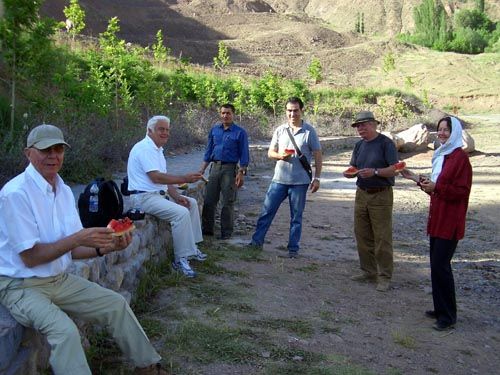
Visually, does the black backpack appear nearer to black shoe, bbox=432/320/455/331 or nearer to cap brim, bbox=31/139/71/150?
cap brim, bbox=31/139/71/150

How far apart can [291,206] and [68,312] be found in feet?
13.5

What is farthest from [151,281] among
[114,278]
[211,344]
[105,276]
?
[211,344]

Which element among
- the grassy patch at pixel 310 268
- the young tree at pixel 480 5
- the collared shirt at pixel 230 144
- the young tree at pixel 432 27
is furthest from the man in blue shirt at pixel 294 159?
the young tree at pixel 480 5

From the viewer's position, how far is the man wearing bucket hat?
622 cm

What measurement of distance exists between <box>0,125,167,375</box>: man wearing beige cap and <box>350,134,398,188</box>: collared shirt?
3.29m

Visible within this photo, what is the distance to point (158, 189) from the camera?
6160 mm

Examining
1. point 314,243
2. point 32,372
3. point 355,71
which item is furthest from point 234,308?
point 355,71

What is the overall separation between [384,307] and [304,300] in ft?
2.53

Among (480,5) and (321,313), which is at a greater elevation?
(480,5)

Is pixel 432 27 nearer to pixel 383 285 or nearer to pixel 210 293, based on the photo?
pixel 383 285

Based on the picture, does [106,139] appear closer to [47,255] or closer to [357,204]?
[357,204]

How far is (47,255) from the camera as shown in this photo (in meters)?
3.21

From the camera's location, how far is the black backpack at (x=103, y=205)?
4.59m

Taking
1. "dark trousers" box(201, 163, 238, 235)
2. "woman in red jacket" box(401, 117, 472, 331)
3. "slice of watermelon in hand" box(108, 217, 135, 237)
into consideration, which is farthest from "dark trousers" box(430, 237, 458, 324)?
"dark trousers" box(201, 163, 238, 235)
